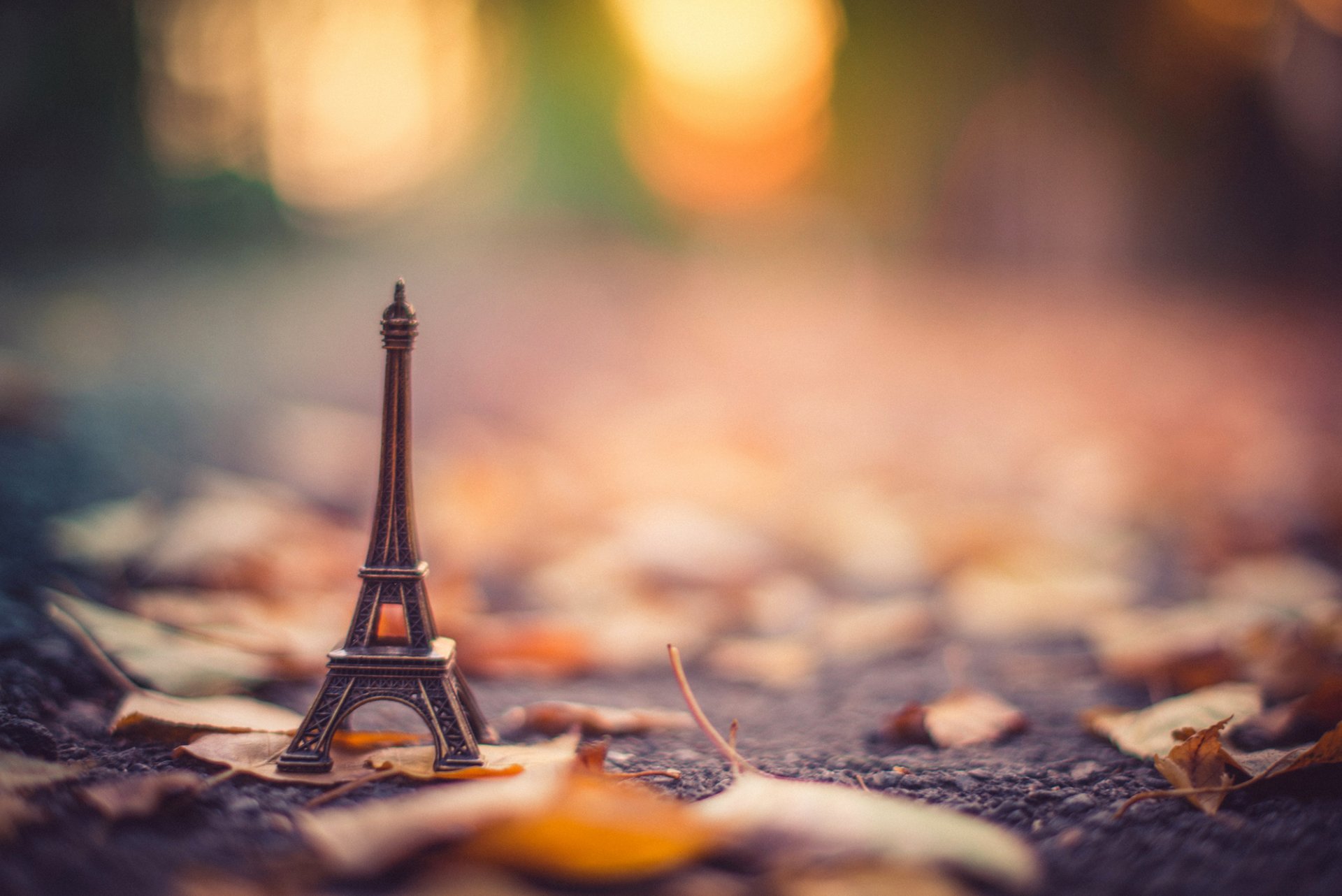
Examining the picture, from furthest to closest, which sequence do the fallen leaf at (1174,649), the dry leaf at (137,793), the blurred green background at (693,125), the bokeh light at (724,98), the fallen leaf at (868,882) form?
the bokeh light at (724,98) < the blurred green background at (693,125) < the fallen leaf at (1174,649) < the dry leaf at (137,793) < the fallen leaf at (868,882)

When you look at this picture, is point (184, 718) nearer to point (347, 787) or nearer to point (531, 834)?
point (347, 787)

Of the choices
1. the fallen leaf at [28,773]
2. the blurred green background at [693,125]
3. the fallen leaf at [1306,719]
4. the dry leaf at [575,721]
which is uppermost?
the blurred green background at [693,125]

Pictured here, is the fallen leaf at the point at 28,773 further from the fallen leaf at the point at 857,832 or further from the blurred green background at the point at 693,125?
the blurred green background at the point at 693,125

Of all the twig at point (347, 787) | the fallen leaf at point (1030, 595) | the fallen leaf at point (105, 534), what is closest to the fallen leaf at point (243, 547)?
the fallen leaf at point (105, 534)

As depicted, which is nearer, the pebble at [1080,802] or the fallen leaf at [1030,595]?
the pebble at [1080,802]

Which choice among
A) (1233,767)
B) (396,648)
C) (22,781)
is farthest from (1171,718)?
(22,781)

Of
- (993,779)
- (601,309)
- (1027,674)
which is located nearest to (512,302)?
(601,309)
